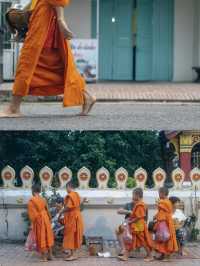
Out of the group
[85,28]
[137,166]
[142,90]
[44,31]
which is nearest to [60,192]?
[137,166]

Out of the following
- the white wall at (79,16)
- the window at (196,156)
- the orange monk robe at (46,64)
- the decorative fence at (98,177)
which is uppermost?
the white wall at (79,16)

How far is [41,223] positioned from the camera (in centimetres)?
988

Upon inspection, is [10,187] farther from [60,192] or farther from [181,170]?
[181,170]

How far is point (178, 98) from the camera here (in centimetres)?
1664

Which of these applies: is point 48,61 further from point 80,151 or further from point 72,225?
point 72,225

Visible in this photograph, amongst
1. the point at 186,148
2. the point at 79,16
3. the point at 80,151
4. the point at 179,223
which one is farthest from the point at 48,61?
the point at 79,16

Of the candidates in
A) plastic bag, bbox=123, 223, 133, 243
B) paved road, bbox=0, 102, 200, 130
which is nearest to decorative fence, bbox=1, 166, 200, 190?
plastic bag, bbox=123, 223, 133, 243

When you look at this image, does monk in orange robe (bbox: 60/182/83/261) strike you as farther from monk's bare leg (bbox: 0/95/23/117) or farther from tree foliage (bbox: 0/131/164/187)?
monk's bare leg (bbox: 0/95/23/117)

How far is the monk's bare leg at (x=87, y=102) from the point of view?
1310 cm

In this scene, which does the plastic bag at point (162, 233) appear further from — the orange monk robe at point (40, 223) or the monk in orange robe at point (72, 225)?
the orange monk robe at point (40, 223)

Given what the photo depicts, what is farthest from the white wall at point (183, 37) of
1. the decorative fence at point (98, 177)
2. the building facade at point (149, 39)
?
the decorative fence at point (98, 177)

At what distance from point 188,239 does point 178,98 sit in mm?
6257

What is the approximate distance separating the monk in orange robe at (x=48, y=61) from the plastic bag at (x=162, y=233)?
336cm

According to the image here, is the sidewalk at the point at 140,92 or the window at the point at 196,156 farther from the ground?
the sidewalk at the point at 140,92
